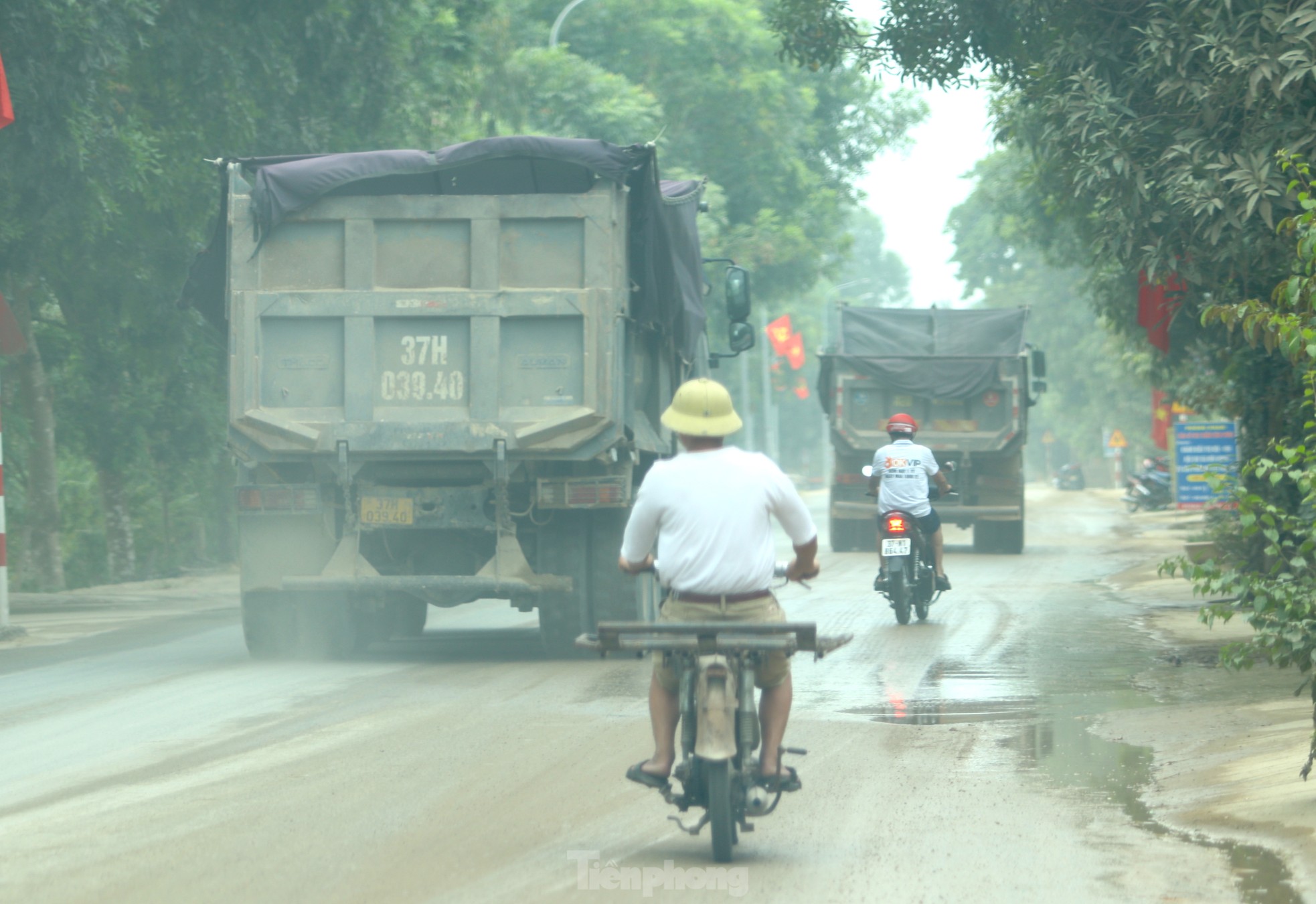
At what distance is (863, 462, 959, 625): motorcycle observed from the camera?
537 inches

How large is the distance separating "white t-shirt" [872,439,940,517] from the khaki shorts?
7.88 m

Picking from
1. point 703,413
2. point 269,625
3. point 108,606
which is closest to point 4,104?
point 269,625

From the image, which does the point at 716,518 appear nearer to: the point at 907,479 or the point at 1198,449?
the point at 907,479

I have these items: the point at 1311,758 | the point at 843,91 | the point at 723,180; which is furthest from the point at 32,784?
the point at 843,91

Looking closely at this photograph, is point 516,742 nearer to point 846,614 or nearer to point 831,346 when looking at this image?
point 846,614

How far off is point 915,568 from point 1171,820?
24.4ft

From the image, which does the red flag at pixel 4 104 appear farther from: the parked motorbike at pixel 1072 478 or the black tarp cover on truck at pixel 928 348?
the parked motorbike at pixel 1072 478

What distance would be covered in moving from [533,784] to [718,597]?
A: 1671mm

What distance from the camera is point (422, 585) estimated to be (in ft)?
36.9

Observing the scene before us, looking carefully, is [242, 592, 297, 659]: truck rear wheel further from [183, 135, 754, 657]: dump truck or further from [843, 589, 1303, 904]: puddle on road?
[843, 589, 1303, 904]: puddle on road

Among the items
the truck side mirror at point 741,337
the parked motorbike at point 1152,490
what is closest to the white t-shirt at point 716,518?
the truck side mirror at point 741,337

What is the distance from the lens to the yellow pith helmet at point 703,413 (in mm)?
5992

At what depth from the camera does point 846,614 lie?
14.9 metres

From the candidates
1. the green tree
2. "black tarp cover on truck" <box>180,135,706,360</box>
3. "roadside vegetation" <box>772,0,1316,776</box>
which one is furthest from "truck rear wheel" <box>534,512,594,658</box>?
the green tree
